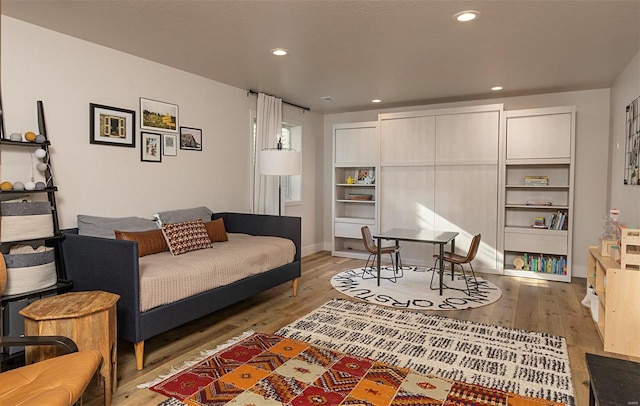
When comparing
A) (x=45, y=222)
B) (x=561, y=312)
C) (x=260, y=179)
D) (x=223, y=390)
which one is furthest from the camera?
(x=260, y=179)

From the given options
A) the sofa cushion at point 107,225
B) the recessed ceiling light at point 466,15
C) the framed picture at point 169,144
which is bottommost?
the sofa cushion at point 107,225

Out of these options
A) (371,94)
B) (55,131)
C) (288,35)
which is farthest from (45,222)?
(371,94)

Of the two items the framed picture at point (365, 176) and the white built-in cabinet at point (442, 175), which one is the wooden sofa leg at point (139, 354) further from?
the framed picture at point (365, 176)

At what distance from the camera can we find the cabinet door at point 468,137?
5.35m

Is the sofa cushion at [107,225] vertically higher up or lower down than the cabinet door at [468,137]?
lower down

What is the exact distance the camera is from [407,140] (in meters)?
5.93

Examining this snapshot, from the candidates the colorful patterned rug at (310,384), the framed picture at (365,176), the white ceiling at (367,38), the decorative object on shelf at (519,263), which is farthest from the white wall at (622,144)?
the framed picture at (365,176)

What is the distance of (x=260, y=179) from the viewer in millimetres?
5348

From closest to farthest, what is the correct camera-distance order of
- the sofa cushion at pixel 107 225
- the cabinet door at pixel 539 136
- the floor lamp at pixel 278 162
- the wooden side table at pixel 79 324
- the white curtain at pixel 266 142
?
1. the wooden side table at pixel 79 324
2. the sofa cushion at pixel 107 225
3. the floor lamp at pixel 278 162
4. the cabinet door at pixel 539 136
5. the white curtain at pixel 266 142

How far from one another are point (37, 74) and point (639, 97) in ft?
16.7

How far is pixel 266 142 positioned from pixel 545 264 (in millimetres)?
4071

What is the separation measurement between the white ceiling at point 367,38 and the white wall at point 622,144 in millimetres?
184

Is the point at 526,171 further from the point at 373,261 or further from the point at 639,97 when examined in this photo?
the point at 373,261

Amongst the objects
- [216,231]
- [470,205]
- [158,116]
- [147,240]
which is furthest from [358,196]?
[147,240]
